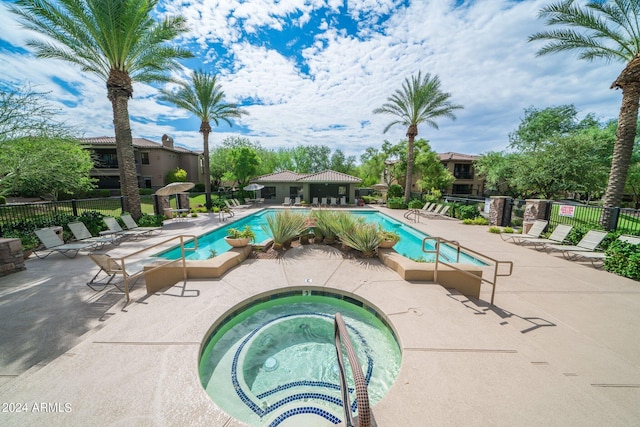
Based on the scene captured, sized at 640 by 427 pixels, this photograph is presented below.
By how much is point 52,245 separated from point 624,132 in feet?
65.8

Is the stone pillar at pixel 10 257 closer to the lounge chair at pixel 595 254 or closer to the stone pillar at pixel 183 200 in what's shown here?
the stone pillar at pixel 183 200

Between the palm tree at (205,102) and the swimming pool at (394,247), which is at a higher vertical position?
the palm tree at (205,102)

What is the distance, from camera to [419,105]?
730 inches

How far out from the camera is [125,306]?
4.17 metres

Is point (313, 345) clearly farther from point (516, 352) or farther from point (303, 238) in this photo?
point (303, 238)

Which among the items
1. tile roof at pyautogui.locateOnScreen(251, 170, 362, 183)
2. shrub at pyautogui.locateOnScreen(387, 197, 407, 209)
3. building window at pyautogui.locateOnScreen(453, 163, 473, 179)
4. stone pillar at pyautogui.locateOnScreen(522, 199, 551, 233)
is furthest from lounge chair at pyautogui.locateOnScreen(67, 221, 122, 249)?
building window at pyautogui.locateOnScreen(453, 163, 473, 179)

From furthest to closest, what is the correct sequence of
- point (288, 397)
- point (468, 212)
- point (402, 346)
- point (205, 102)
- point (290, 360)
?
point (205, 102) → point (468, 212) → point (290, 360) → point (402, 346) → point (288, 397)

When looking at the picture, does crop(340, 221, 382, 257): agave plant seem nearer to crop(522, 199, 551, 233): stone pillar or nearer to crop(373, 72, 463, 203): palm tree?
crop(522, 199, 551, 233): stone pillar

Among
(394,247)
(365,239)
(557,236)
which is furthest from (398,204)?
(365,239)

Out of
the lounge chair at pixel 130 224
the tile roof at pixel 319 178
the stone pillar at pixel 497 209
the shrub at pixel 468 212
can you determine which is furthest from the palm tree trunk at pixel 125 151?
the stone pillar at pixel 497 209

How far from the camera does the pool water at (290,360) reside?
2646mm

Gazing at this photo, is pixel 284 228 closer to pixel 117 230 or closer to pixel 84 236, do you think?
pixel 117 230

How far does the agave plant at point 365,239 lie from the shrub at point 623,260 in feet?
20.2

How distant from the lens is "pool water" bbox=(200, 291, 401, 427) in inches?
104
